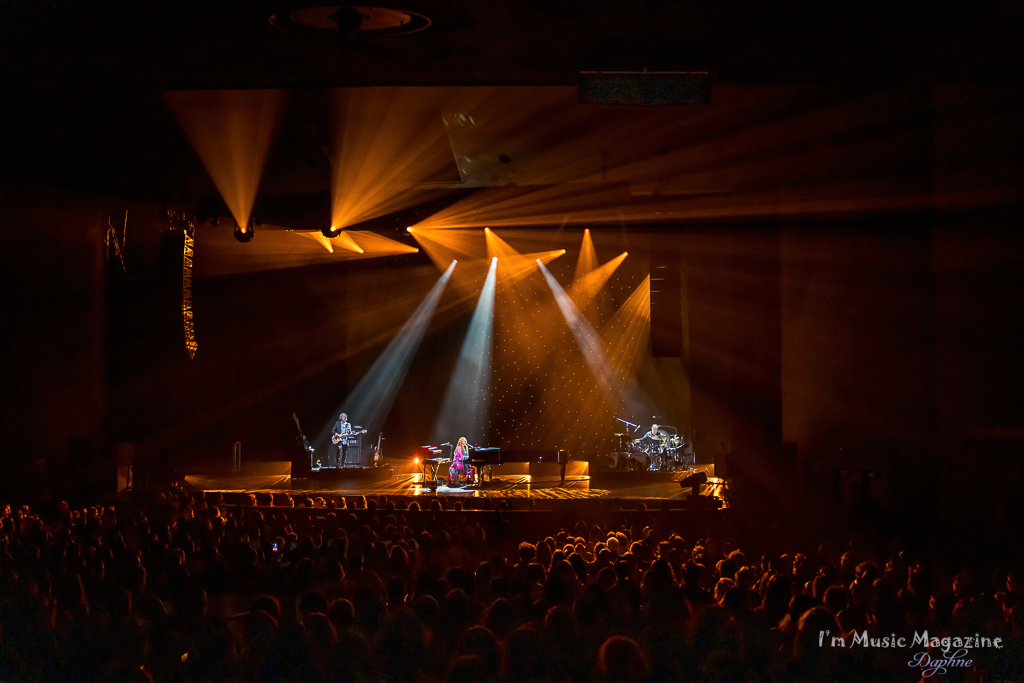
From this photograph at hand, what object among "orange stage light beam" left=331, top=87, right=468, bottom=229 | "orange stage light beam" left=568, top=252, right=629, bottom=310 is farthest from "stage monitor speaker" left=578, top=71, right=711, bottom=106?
"orange stage light beam" left=568, top=252, right=629, bottom=310

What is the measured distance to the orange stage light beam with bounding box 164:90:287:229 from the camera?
8.44m

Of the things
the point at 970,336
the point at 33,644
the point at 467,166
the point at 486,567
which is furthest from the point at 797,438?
the point at 33,644

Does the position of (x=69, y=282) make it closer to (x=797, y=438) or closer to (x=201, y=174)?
(x=201, y=174)

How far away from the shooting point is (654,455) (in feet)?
46.0

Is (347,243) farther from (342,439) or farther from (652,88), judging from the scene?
(652,88)

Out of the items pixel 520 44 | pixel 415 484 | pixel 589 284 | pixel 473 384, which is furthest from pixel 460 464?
pixel 520 44

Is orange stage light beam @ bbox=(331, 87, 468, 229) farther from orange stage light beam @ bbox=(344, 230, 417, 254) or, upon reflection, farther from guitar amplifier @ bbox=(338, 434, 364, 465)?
guitar amplifier @ bbox=(338, 434, 364, 465)

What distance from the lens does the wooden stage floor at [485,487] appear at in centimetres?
1142

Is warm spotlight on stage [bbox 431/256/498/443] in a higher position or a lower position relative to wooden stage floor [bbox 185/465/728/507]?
higher

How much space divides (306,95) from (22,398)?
5.42 m

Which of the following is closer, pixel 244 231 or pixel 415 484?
pixel 244 231

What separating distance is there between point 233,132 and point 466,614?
7652 mm

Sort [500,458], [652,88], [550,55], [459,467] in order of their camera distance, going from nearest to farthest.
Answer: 1. [550,55]
2. [652,88]
3. [500,458]
4. [459,467]

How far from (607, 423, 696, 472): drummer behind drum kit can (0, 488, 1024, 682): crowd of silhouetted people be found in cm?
832
